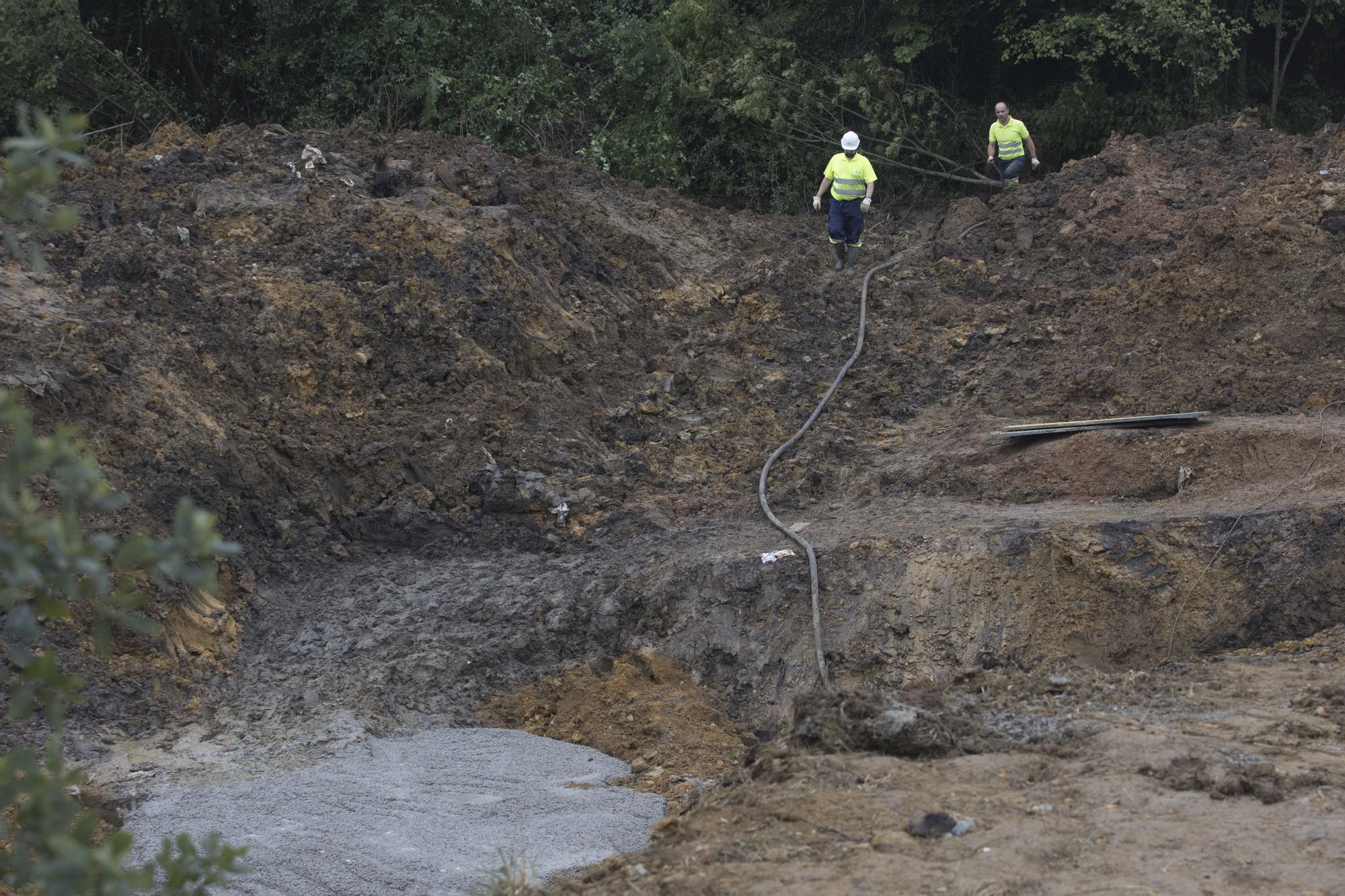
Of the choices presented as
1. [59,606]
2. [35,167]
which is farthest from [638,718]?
[35,167]

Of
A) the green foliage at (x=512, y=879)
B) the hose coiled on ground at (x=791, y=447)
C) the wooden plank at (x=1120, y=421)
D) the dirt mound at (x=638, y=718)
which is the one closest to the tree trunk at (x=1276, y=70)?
the hose coiled on ground at (x=791, y=447)

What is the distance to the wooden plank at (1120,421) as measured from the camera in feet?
28.9

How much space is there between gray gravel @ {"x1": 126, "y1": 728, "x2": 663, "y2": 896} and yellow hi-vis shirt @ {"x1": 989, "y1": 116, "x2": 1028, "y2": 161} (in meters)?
10.9

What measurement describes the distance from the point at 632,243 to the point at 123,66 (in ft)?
24.4

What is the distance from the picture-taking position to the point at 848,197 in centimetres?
1263

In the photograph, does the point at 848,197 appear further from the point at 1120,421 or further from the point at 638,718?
the point at 638,718

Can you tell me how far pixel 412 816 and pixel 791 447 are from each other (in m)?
5.05

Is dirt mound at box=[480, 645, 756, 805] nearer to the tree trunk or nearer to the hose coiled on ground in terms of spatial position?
the hose coiled on ground

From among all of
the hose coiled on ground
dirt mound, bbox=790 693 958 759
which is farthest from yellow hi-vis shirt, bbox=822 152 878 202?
dirt mound, bbox=790 693 958 759

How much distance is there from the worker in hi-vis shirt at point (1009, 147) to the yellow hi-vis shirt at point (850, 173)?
3.15 metres

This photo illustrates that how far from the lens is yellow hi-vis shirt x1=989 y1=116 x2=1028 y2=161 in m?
14.9

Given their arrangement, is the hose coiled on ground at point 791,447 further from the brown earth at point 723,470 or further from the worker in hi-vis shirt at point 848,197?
the worker in hi-vis shirt at point 848,197

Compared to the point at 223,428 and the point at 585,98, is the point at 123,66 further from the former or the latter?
the point at 223,428

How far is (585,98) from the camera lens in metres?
16.8
